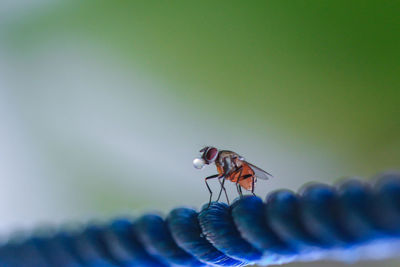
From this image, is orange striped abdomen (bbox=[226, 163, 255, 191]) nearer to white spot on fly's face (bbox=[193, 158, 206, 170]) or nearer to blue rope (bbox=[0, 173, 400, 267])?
white spot on fly's face (bbox=[193, 158, 206, 170])

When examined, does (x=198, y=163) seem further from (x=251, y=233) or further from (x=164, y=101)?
(x=164, y=101)

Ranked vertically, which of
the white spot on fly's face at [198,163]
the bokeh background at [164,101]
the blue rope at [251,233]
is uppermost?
the bokeh background at [164,101]

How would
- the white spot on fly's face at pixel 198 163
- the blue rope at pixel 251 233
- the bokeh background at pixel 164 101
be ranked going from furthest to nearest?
the bokeh background at pixel 164 101 → the white spot on fly's face at pixel 198 163 → the blue rope at pixel 251 233

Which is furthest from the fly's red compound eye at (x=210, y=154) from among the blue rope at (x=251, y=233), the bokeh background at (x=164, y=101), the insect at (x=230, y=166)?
the bokeh background at (x=164, y=101)

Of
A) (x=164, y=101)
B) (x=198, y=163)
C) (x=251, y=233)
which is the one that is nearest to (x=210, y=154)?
(x=198, y=163)

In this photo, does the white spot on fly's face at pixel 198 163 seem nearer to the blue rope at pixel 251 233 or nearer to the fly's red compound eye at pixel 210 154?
the fly's red compound eye at pixel 210 154

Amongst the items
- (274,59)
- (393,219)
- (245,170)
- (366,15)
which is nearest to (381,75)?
(366,15)

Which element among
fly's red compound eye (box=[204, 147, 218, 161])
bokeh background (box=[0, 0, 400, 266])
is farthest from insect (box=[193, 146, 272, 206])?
bokeh background (box=[0, 0, 400, 266])
